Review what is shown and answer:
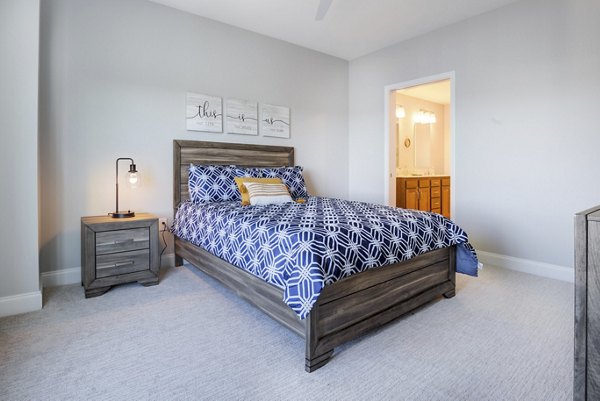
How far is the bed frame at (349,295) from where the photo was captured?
5.16 ft

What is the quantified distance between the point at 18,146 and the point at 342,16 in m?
3.11

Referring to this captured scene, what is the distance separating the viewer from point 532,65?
9.88ft

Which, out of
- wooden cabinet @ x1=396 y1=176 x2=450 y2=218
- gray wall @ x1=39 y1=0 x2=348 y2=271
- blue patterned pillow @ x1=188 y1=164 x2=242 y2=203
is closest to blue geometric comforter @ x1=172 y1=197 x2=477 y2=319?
blue patterned pillow @ x1=188 y1=164 x2=242 y2=203

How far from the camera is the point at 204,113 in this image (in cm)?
346

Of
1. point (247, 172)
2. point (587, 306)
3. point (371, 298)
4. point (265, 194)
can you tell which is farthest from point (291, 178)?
point (587, 306)

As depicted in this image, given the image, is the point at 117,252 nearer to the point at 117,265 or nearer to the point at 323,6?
the point at 117,265

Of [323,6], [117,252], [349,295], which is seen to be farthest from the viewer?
[117,252]

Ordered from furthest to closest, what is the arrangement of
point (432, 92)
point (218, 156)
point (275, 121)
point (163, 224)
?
1. point (432, 92)
2. point (275, 121)
3. point (218, 156)
4. point (163, 224)

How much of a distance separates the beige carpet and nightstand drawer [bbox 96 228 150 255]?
394 mm

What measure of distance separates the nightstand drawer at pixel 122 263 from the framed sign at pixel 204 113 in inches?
56.4

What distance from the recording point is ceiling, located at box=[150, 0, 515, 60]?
124 inches

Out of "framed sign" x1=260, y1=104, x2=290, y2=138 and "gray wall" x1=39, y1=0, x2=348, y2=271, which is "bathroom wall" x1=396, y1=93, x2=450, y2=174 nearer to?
"framed sign" x1=260, y1=104, x2=290, y2=138

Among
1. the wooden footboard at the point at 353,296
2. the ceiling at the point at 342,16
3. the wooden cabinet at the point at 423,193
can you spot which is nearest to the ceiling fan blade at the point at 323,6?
the ceiling at the point at 342,16

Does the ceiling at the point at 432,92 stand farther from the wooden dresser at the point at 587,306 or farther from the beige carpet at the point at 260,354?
the wooden dresser at the point at 587,306
